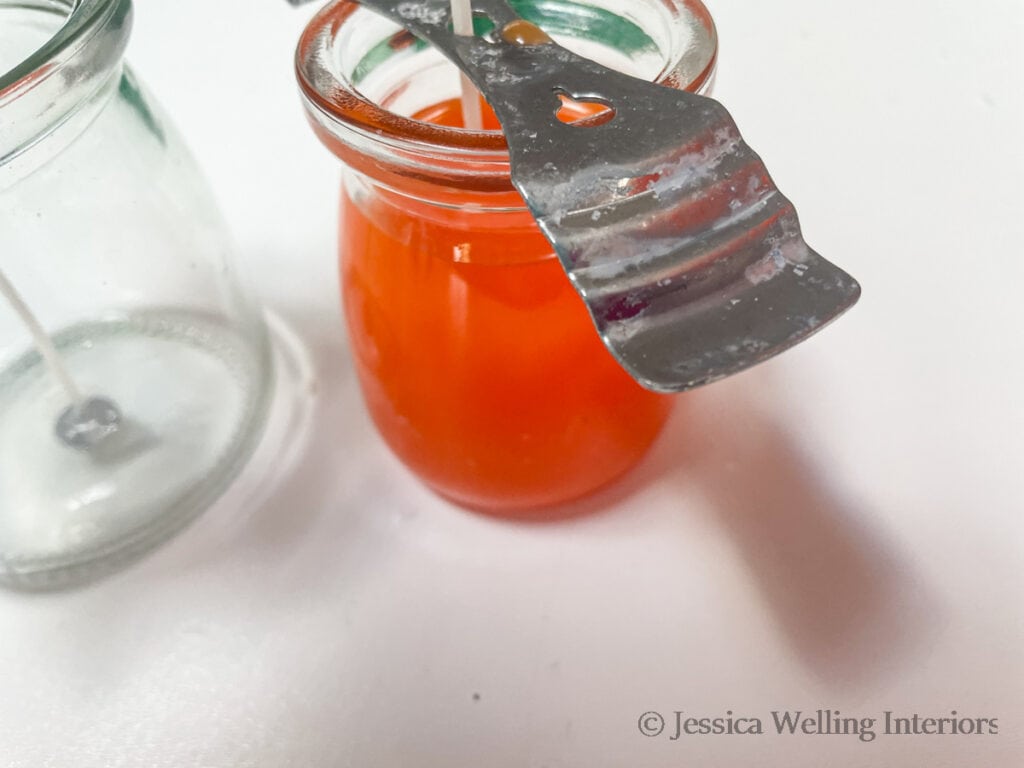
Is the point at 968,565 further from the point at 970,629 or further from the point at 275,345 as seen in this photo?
the point at 275,345

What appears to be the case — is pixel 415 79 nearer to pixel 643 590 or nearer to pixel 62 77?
pixel 62 77

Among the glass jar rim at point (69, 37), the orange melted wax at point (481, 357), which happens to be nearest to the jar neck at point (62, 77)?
the glass jar rim at point (69, 37)

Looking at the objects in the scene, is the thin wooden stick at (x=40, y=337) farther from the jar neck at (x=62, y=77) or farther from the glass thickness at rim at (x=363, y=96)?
the glass thickness at rim at (x=363, y=96)

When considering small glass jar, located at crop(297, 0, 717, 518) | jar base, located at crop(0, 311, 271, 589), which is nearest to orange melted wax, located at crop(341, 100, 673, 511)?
small glass jar, located at crop(297, 0, 717, 518)

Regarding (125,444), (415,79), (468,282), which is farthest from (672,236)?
(125,444)

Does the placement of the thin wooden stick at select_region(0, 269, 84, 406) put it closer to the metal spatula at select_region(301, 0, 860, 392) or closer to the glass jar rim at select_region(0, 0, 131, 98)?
the glass jar rim at select_region(0, 0, 131, 98)
